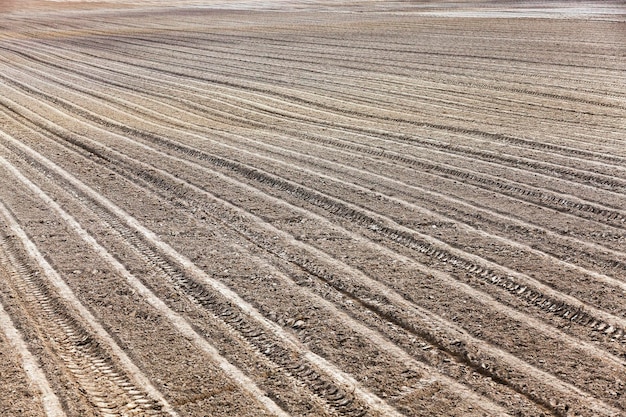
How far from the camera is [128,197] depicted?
8.61 meters

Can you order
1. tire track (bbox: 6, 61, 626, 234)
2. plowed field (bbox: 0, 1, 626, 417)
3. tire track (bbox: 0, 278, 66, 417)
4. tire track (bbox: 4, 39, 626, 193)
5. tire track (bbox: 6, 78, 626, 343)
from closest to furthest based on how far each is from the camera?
tire track (bbox: 0, 278, 66, 417)
plowed field (bbox: 0, 1, 626, 417)
tire track (bbox: 6, 78, 626, 343)
tire track (bbox: 6, 61, 626, 234)
tire track (bbox: 4, 39, 626, 193)

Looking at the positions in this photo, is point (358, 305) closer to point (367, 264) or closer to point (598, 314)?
point (367, 264)

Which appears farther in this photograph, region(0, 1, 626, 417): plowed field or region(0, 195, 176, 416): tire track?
region(0, 1, 626, 417): plowed field

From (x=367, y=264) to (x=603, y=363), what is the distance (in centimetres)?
221

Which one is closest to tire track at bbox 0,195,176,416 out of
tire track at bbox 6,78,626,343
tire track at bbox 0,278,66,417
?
tire track at bbox 0,278,66,417

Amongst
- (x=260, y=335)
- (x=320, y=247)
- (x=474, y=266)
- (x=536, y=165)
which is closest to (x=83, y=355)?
(x=260, y=335)

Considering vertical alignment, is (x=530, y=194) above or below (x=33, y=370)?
below

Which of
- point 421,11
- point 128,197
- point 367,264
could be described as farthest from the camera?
point 421,11

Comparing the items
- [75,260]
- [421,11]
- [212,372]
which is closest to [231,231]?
[75,260]

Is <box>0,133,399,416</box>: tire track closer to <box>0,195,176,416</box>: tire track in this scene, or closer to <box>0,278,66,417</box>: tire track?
<box>0,195,176,416</box>: tire track

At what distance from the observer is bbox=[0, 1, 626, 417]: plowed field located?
188 inches

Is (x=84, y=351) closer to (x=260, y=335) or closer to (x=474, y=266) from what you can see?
(x=260, y=335)

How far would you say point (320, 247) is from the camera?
275 inches

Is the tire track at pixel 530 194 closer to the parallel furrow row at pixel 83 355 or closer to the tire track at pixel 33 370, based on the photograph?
the parallel furrow row at pixel 83 355
